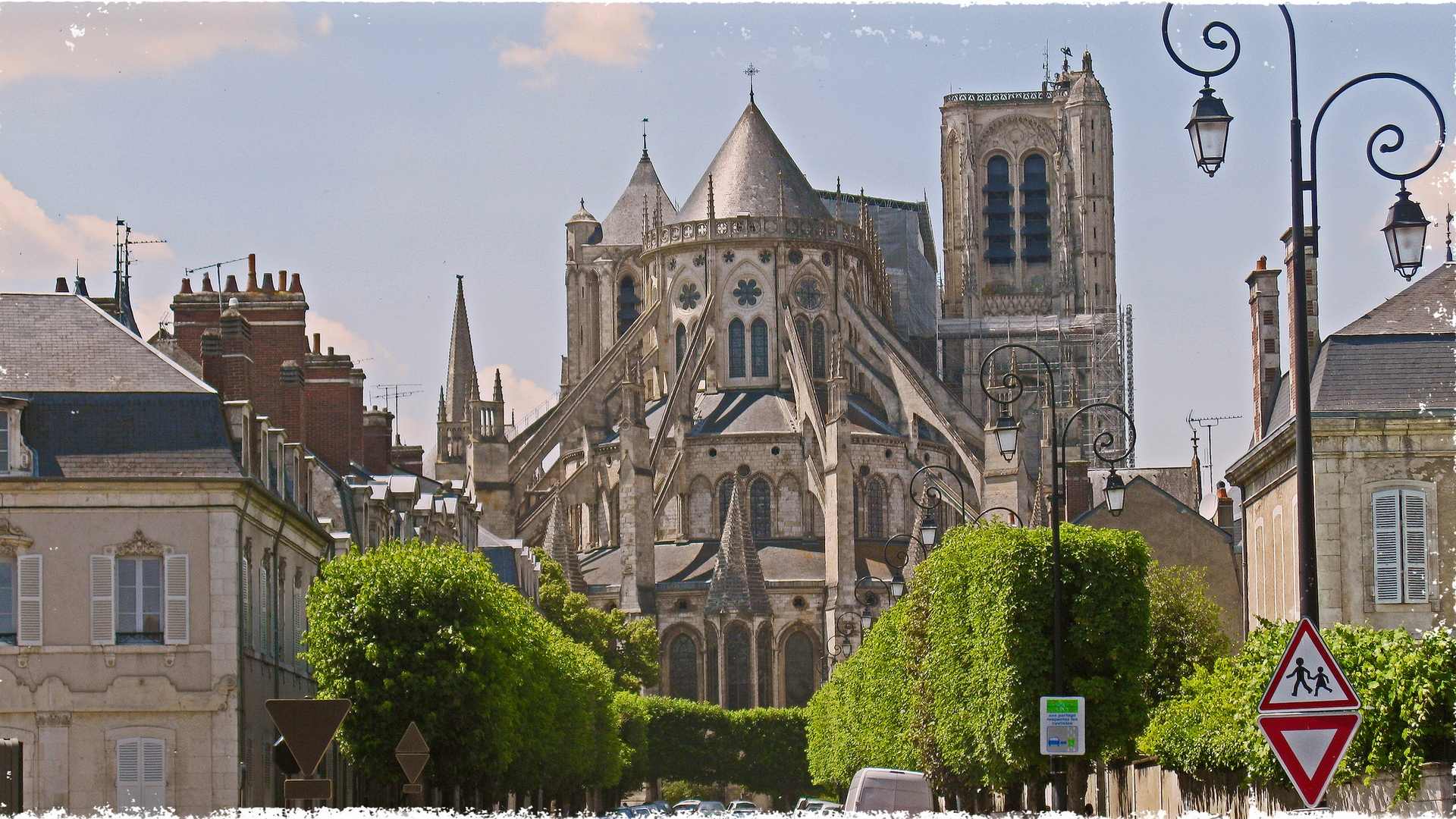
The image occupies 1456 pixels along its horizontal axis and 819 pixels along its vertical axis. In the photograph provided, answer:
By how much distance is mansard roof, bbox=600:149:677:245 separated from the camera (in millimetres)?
112875

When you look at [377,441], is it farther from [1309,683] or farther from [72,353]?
[1309,683]

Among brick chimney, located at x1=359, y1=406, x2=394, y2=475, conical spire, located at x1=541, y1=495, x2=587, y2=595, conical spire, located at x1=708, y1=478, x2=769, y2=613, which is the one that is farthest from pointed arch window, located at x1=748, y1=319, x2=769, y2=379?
brick chimney, located at x1=359, y1=406, x2=394, y2=475

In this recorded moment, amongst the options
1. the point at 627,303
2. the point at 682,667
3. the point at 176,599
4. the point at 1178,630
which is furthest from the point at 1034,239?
the point at 176,599

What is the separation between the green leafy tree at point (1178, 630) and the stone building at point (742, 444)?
38231 millimetres

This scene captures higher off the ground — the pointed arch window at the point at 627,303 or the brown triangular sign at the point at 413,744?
the pointed arch window at the point at 627,303

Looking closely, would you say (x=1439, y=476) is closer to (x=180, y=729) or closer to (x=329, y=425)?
(x=180, y=729)

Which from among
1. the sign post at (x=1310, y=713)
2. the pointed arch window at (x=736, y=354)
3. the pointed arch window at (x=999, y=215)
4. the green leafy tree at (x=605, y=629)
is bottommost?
the green leafy tree at (x=605, y=629)

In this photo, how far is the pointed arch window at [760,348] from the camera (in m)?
98.6

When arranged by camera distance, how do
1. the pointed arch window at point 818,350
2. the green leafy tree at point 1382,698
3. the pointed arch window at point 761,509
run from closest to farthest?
1. the green leafy tree at point 1382,698
2. the pointed arch window at point 761,509
3. the pointed arch window at point 818,350

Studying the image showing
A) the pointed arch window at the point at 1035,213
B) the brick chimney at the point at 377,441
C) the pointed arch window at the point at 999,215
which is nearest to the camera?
the brick chimney at the point at 377,441

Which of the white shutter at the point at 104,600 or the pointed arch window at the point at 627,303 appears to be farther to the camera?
the pointed arch window at the point at 627,303

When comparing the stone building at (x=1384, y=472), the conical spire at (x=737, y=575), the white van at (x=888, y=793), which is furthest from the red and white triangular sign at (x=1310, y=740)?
the conical spire at (x=737, y=575)

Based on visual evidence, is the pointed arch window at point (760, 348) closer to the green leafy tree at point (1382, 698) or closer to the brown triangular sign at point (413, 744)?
the green leafy tree at point (1382, 698)

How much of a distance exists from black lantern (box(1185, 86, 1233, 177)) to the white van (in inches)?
828
